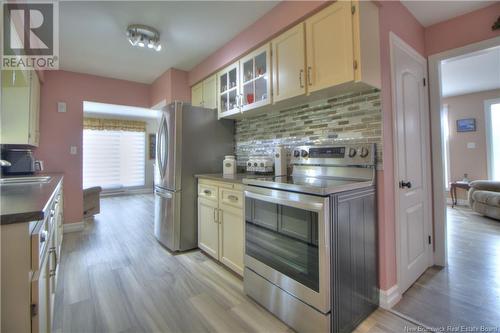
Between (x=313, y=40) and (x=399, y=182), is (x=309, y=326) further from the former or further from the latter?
(x=313, y=40)

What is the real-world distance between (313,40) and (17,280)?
7.04 feet

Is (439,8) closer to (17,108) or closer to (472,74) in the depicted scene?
(472,74)

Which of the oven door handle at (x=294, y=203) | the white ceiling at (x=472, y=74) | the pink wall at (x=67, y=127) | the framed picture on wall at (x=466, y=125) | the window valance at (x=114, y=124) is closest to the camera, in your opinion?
the oven door handle at (x=294, y=203)

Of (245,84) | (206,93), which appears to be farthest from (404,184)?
(206,93)

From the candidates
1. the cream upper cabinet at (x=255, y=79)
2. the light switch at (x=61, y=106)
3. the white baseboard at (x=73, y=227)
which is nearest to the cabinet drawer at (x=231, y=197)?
the cream upper cabinet at (x=255, y=79)

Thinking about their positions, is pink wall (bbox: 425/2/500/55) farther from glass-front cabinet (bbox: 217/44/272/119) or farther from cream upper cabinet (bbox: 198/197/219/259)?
cream upper cabinet (bbox: 198/197/219/259)

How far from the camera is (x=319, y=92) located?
1878 millimetres

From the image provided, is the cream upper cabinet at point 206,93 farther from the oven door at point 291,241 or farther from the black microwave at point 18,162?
the black microwave at point 18,162

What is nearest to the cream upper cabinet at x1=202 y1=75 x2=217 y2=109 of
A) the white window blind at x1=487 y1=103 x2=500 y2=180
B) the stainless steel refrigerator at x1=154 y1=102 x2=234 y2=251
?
the stainless steel refrigerator at x1=154 y1=102 x2=234 y2=251

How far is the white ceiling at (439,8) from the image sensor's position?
1.99 meters

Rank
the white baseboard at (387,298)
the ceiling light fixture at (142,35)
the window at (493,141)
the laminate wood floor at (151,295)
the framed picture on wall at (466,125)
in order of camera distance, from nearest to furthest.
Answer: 1. the laminate wood floor at (151,295)
2. the white baseboard at (387,298)
3. the ceiling light fixture at (142,35)
4. the window at (493,141)
5. the framed picture on wall at (466,125)

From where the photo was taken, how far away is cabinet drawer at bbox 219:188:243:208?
212cm

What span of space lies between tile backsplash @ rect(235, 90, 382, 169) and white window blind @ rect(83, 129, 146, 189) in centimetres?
497

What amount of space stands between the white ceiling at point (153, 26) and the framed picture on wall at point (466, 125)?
17.3 feet
